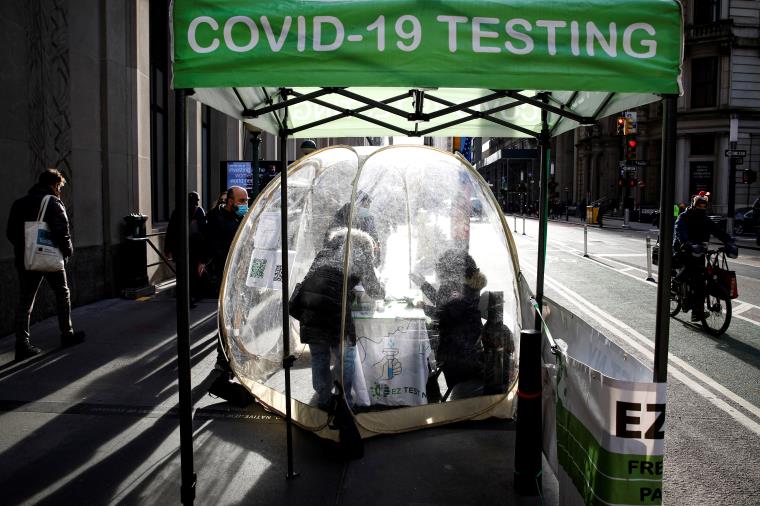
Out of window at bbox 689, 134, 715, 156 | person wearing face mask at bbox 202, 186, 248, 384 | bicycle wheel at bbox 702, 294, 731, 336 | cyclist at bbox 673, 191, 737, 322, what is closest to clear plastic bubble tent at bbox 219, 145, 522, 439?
person wearing face mask at bbox 202, 186, 248, 384

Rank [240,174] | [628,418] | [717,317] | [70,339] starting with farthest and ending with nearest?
[240,174] → [717,317] → [70,339] → [628,418]

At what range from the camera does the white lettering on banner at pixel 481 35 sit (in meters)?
3.04

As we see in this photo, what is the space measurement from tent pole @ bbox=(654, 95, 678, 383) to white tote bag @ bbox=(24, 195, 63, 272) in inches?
251

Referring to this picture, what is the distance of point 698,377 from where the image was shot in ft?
22.4

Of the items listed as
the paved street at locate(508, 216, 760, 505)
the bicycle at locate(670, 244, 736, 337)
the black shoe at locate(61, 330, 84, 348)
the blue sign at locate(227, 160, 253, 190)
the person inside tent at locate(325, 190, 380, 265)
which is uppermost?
the blue sign at locate(227, 160, 253, 190)

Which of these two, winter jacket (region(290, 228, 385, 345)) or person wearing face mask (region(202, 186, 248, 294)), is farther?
person wearing face mask (region(202, 186, 248, 294))

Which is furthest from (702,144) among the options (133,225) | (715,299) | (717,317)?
(133,225)

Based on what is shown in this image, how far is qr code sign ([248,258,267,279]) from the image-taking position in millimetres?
5691

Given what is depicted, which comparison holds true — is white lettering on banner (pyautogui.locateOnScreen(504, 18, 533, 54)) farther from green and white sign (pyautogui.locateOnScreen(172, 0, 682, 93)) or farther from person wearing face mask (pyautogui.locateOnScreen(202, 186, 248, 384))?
person wearing face mask (pyautogui.locateOnScreen(202, 186, 248, 384))

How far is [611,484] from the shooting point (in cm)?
276

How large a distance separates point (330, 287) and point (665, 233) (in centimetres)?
261

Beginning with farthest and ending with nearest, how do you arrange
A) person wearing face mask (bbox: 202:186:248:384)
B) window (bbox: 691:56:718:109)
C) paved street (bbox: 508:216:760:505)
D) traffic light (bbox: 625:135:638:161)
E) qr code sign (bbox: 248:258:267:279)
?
window (bbox: 691:56:718:109)
traffic light (bbox: 625:135:638:161)
person wearing face mask (bbox: 202:186:248:384)
qr code sign (bbox: 248:258:267:279)
paved street (bbox: 508:216:760:505)

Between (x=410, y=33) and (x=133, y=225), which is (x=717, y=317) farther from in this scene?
(x=133, y=225)

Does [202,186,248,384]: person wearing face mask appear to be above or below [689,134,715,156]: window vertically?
below
